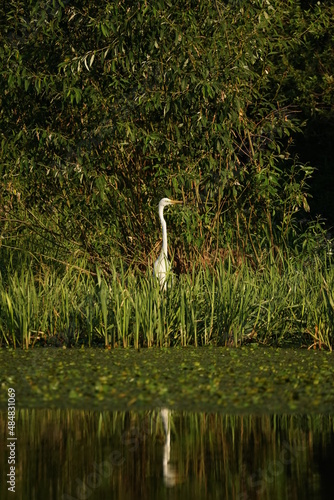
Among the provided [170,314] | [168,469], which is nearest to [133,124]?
[170,314]

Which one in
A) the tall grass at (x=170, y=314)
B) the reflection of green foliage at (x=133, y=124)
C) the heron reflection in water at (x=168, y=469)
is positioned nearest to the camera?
the heron reflection in water at (x=168, y=469)

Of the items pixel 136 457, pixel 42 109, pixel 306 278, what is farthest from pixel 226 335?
pixel 136 457

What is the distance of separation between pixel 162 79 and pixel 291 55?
5.88 meters

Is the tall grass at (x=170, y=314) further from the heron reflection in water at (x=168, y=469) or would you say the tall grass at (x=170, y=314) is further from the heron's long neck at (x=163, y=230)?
the heron reflection in water at (x=168, y=469)

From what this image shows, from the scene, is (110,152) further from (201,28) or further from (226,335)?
(226,335)

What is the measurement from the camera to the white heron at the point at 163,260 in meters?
11.8

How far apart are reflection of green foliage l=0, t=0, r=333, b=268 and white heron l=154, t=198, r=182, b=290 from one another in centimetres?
26

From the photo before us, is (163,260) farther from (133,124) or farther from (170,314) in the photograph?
(133,124)

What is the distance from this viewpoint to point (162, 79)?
1240cm

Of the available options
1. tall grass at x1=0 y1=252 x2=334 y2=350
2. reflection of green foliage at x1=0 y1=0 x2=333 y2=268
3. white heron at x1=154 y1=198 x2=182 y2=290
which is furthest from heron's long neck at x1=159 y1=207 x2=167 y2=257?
tall grass at x1=0 y1=252 x2=334 y2=350

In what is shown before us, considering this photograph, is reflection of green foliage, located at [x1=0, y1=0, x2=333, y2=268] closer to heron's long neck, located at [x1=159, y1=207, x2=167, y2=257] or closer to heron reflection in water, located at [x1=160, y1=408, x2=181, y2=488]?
heron's long neck, located at [x1=159, y1=207, x2=167, y2=257]

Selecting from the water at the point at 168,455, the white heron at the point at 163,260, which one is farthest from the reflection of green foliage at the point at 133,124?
the water at the point at 168,455

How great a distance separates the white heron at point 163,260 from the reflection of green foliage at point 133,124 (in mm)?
262

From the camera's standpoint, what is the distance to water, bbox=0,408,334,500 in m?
5.73
